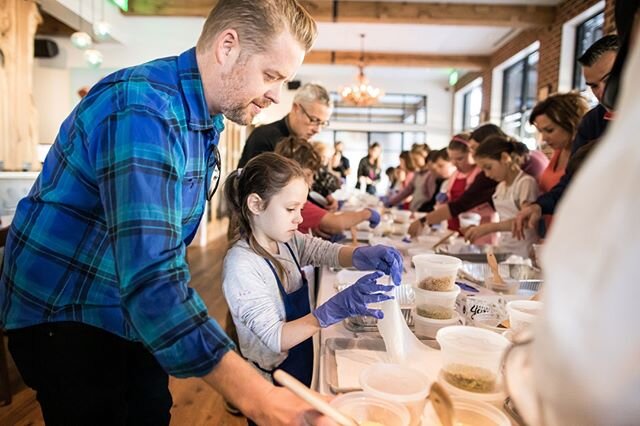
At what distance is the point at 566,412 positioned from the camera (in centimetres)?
30

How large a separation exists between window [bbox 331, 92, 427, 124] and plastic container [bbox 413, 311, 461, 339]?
1096cm

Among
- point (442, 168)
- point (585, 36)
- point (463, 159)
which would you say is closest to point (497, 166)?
point (463, 159)

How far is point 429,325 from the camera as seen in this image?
1142 millimetres

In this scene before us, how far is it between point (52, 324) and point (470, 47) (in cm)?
879

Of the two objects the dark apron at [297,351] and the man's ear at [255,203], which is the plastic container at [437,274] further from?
the man's ear at [255,203]

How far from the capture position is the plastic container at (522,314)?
3.03ft

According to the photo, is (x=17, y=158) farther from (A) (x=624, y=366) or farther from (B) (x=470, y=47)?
(B) (x=470, y=47)

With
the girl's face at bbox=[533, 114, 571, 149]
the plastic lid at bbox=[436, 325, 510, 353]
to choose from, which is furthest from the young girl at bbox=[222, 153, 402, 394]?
the girl's face at bbox=[533, 114, 571, 149]

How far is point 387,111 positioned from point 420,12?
6393mm

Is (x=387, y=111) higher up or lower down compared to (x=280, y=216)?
higher up

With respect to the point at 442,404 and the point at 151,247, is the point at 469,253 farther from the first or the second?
the point at 151,247

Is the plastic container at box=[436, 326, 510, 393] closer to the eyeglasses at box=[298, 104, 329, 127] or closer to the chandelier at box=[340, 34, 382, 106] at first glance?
the eyeglasses at box=[298, 104, 329, 127]

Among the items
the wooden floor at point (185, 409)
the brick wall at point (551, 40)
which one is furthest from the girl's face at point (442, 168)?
the wooden floor at point (185, 409)

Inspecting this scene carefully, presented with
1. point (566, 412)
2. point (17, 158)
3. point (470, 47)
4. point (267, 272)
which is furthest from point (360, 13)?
point (566, 412)
